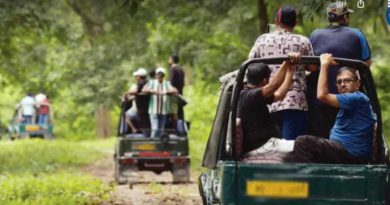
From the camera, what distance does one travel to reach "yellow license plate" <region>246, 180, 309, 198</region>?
294 inches

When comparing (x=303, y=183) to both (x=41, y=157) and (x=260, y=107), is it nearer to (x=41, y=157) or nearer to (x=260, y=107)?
(x=260, y=107)

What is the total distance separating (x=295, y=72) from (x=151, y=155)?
9.04 m

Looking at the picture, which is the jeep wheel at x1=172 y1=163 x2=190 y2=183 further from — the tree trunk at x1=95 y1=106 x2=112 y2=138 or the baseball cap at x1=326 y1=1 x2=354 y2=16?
the tree trunk at x1=95 y1=106 x2=112 y2=138

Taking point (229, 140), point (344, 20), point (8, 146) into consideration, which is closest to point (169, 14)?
point (8, 146)

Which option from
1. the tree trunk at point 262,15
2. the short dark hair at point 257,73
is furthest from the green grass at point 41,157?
the short dark hair at point 257,73

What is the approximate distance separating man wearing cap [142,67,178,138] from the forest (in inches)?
66.2

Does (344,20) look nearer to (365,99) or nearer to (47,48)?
(365,99)

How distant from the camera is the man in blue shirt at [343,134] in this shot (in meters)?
7.91

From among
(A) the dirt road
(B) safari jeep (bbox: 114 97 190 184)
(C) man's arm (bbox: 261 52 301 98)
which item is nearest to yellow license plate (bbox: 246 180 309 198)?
(C) man's arm (bbox: 261 52 301 98)

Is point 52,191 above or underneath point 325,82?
underneath

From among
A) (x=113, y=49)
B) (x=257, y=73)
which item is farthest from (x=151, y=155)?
(x=113, y=49)

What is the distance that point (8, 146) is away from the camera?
28.2m

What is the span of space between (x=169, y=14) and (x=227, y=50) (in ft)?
6.67

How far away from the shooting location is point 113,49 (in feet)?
114
